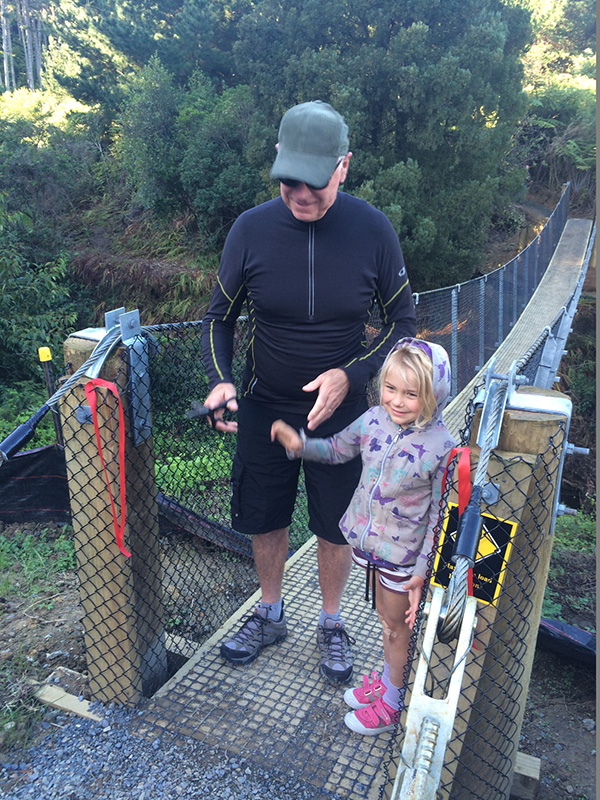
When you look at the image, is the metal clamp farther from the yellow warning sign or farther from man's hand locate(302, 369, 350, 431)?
man's hand locate(302, 369, 350, 431)

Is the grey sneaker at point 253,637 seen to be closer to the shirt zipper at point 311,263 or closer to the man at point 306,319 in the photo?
the man at point 306,319

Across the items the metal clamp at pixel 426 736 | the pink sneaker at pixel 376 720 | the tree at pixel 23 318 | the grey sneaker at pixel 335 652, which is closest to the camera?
the metal clamp at pixel 426 736

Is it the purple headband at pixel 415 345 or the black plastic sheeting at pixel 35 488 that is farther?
the black plastic sheeting at pixel 35 488

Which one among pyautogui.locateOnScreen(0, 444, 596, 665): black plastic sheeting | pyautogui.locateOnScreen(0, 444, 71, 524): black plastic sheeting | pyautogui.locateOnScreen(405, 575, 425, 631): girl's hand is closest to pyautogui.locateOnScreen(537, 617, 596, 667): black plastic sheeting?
pyautogui.locateOnScreen(0, 444, 596, 665): black plastic sheeting

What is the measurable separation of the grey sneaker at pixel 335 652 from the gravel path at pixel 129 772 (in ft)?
1.30

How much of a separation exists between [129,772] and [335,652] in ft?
2.48

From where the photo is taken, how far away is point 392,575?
1.78 m

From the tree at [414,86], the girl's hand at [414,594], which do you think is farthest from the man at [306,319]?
the tree at [414,86]

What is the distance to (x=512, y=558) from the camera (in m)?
1.50

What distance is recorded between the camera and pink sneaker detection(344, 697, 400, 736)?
6.29 feet

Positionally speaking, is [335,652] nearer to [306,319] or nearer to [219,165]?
[306,319]

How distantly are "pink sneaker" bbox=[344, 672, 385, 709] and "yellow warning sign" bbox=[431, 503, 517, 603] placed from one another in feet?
2.53

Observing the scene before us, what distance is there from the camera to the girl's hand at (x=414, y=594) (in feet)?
5.60

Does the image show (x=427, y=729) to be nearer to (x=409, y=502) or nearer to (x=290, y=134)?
(x=409, y=502)
